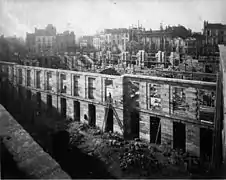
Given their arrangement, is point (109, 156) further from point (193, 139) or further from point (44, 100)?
point (44, 100)

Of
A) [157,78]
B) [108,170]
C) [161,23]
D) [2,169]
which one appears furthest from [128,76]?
[2,169]

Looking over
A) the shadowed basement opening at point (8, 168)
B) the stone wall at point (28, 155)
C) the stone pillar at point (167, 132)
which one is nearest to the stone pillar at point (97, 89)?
the stone pillar at point (167, 132)

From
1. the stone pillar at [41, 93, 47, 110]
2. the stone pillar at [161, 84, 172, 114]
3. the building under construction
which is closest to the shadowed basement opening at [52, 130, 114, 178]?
the building under construction

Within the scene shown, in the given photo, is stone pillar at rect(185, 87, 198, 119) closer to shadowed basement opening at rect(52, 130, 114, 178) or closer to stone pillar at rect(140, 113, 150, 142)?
stone pillar at rect(140, 113, 150, 142)

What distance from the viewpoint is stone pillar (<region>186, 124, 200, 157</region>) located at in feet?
14.6

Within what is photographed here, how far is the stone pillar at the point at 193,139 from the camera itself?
4.46m

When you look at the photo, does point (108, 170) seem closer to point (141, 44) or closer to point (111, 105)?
point (111, 105)

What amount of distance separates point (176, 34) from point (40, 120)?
4065 mm

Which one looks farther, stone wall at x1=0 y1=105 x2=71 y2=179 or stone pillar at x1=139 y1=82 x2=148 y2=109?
stone pillar at x1=139 y1=82 x2=148 y2=109

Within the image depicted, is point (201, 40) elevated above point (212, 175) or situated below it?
above

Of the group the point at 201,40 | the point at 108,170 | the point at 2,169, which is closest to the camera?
the point at 2,169

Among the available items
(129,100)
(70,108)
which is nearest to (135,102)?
(129,100)

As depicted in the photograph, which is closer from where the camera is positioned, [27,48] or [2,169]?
[2,169]

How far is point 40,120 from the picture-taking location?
5766 millimetres
